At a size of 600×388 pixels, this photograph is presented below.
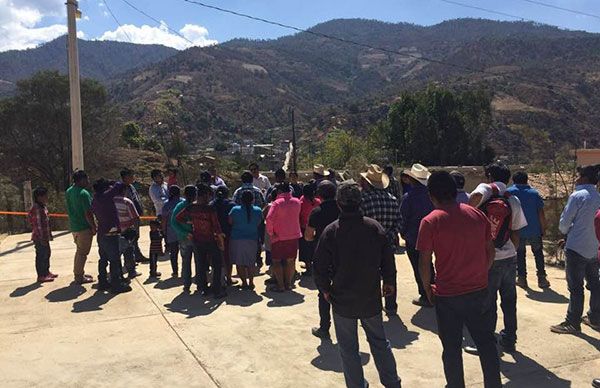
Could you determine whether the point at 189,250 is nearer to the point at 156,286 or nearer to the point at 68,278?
the point at 156,286

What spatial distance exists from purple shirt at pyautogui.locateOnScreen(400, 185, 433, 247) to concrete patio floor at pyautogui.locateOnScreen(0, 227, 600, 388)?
99cm

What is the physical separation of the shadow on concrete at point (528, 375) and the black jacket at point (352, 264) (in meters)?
1.62

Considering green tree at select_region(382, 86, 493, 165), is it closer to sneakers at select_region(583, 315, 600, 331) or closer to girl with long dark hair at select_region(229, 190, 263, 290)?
girl with long dark hair at select_region(229, 190, 263, 290)

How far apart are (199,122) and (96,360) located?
314 ft

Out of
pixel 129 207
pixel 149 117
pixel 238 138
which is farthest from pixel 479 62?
pixel 129 207

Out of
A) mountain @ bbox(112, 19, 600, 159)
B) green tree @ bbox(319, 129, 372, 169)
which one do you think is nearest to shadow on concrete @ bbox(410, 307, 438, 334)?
green tree @ bbox(319, 129, 372, 169)

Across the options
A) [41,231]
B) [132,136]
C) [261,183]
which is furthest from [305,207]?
[132,136]

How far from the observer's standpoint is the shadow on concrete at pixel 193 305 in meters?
6.43

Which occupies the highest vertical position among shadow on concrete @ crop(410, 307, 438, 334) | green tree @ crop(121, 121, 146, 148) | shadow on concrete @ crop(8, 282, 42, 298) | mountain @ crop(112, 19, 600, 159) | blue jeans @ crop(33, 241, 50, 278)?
mountain @ crop(112, 19, 600, 159)

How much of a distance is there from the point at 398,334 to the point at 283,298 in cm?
192

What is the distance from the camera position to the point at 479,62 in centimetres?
13125

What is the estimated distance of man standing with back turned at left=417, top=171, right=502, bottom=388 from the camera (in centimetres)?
366

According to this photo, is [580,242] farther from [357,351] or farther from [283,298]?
[283,298]

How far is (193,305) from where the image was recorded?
6.75m
